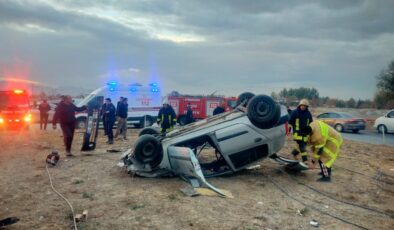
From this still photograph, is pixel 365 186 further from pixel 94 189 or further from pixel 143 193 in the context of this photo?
pixel 94 189

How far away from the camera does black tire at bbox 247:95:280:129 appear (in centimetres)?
693

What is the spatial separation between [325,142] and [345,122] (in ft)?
54.7

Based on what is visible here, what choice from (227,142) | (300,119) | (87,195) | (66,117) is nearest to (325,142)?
(300,119)

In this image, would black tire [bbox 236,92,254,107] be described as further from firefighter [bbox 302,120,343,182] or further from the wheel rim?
the wheel rim

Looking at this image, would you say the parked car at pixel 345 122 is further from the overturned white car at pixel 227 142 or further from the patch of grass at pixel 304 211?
the patch of grass at pixel 304 211

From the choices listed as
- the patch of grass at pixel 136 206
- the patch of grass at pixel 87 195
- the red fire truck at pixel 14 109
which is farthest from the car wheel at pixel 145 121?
the patch of grass at pixel 136 206

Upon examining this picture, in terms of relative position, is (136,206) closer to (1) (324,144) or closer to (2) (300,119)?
(1) (324,144)

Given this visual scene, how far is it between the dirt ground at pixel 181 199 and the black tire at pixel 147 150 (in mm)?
Result: 401

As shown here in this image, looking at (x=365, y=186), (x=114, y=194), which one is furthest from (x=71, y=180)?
(x=365, y=186)

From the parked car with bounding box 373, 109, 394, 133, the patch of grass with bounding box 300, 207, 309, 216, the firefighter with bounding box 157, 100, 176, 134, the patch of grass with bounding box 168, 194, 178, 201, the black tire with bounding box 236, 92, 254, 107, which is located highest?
the black tire with bounding box 236, 92, 254, 107

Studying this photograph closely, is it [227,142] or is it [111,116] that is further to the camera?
[111,116]

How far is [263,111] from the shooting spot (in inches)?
275

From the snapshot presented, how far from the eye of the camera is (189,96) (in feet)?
79.4

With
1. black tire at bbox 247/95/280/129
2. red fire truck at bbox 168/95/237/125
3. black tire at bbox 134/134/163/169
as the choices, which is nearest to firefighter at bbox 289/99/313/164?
black tire at bbox 247/95/280/129
